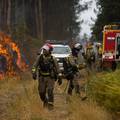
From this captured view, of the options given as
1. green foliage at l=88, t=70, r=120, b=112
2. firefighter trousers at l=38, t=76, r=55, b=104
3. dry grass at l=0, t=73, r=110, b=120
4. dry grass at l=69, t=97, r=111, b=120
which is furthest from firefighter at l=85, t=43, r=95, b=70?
green foliage at l=88, t=70, r=120, b=112

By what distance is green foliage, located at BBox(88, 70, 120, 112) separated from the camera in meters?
11.9

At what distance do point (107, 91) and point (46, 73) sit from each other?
3209mm

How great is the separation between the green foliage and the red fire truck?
15527mm

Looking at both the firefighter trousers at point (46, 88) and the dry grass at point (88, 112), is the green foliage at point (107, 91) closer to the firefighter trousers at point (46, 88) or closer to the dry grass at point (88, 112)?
the dry grass at point (88, 112)

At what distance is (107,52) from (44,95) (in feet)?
49.4

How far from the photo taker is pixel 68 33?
68.4 meters

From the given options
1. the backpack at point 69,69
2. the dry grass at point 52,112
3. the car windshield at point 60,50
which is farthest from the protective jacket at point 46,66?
the car windshield at point 60,50

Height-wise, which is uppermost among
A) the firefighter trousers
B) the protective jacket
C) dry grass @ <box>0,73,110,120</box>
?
the protective jacket

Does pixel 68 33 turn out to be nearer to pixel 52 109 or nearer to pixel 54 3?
pixel 54 3

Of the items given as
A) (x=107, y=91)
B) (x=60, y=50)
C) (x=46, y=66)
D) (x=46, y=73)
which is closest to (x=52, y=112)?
(x=46, y=73)

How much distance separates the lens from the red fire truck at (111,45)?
29.5m

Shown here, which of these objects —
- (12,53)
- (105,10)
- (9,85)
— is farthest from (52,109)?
(105,10)

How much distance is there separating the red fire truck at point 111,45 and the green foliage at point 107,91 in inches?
611

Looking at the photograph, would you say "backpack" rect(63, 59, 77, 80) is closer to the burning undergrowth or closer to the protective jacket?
the protective jacket
